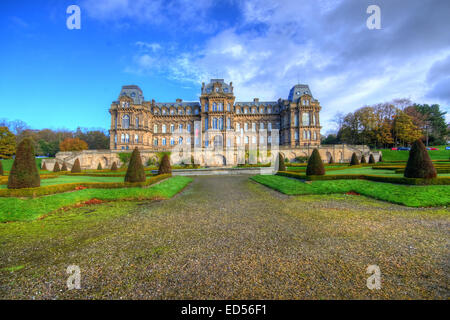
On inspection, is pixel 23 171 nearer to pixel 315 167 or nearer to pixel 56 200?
pixel 56 200

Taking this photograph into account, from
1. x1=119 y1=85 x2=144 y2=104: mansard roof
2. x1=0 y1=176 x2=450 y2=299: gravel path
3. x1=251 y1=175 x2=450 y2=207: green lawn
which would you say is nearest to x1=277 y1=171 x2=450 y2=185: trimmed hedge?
x1=251 y1=175 x2=450 y2=207: green lawn

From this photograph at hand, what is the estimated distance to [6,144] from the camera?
42531 mm

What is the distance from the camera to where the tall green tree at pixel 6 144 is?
42031 mm

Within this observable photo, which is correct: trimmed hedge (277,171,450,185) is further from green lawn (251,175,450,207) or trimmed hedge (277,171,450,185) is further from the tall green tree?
the tall green tree

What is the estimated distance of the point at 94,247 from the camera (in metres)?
4.26

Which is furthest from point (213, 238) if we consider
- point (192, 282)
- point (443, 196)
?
point (443, 196)

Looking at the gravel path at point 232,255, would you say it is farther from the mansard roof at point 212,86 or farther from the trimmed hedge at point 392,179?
the mansard roof at point 212,86

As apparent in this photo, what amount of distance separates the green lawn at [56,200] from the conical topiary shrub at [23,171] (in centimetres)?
87

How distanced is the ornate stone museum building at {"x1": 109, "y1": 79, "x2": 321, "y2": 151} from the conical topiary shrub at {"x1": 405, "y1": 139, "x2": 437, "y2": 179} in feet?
109

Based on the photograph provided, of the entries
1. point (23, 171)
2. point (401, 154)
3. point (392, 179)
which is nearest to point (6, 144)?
point (23, 171)

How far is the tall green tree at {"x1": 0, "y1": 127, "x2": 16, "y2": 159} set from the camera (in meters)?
42.0

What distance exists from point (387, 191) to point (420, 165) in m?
2.51
